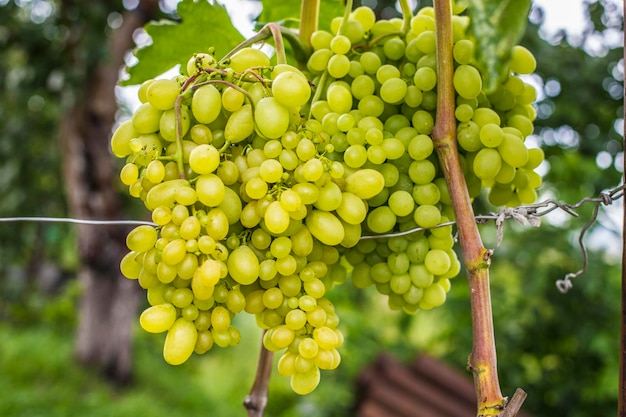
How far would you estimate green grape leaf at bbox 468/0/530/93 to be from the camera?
0.31 m

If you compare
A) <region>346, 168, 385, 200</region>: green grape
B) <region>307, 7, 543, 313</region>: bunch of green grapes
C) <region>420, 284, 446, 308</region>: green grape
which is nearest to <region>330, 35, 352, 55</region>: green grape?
<region>307, 7, 543, 313</region>: bunch of green grapes

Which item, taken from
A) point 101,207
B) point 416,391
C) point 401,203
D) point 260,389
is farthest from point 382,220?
point 101,207

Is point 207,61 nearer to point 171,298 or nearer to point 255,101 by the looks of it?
point 255,101

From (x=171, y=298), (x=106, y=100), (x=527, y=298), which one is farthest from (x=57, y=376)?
(x=171, y=298)

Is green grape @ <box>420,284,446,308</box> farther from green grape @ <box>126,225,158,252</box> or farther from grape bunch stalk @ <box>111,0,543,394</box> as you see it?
green grape @ <box>126,225,158,252</box>

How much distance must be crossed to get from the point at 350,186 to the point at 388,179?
0.15ft

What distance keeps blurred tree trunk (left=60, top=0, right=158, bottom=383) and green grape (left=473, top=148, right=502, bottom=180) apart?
2579mm

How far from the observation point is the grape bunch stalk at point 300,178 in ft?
1.27

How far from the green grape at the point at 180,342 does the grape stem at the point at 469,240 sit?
0.18m

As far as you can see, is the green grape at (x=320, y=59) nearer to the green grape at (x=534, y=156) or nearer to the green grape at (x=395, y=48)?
the green grape at (x=395, y=48)

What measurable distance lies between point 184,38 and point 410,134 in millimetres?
297

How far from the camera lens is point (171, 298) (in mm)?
395

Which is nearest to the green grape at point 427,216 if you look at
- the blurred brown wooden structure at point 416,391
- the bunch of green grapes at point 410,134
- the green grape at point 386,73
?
the bunch of green grapes at point 410,134

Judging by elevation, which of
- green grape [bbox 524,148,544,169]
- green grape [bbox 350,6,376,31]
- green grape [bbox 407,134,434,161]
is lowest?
green grape [bbox 407,134,434,161]
